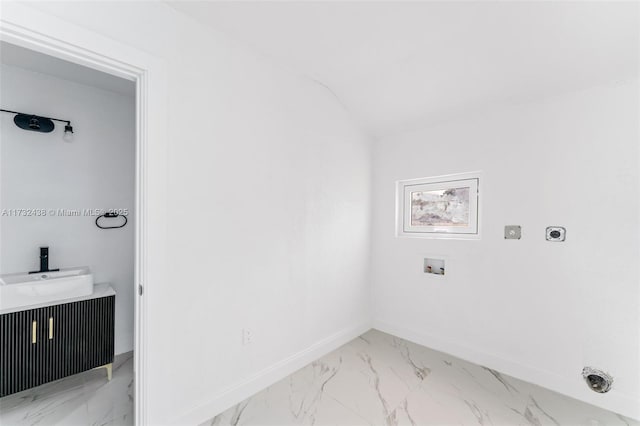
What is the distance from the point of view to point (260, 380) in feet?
6.38

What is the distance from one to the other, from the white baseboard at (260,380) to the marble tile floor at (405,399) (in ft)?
0.13

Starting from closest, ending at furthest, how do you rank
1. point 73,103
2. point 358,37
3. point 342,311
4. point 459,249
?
point 358,37 < point 73,103 < point 459,249 < point 342,311

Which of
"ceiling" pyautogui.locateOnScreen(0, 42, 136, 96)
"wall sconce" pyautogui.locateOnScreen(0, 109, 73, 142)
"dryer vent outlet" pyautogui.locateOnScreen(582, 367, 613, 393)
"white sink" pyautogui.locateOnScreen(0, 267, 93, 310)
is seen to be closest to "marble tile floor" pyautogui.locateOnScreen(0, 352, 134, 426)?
"white sink" pyautogui.locateOnScreen(0, 267, 93, 310)

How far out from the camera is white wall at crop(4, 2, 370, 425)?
58.9 inches

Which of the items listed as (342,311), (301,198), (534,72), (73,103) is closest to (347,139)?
(301,198)

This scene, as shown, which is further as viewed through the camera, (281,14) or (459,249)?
(459,249)

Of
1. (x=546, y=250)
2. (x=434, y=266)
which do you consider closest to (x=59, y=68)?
(x=434, y=266)

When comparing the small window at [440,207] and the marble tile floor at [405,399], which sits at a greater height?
the small window at [440,207]

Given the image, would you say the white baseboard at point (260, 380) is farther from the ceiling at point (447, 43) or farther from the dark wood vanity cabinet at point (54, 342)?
the ceiling at point (447, 43)

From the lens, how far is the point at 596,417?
173 cm

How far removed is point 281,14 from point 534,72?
1724 millimetres

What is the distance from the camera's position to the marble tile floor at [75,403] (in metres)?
1.64

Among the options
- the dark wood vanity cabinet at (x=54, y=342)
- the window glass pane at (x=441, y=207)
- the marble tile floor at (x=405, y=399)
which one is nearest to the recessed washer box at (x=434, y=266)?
the window glass pane at (x=441, y=207)

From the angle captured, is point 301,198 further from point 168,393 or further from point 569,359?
point 569,359
